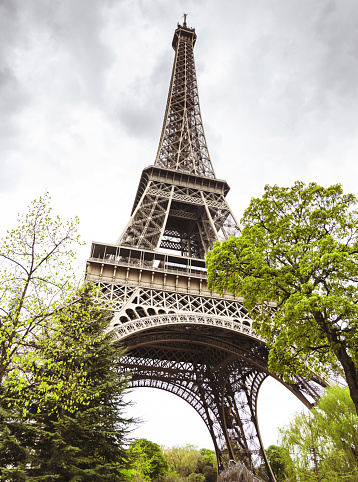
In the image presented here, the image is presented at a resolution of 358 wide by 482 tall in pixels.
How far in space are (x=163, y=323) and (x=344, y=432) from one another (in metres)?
9.23

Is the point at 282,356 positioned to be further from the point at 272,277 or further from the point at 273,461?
the point at 273,461

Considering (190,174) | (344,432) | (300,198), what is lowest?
(344,432)

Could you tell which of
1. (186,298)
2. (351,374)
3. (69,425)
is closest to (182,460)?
(186,298)

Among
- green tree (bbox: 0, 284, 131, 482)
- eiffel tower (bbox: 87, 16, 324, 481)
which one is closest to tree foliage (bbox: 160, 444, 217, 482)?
eiffel tower (bbox: 87, 16, 324, 481)

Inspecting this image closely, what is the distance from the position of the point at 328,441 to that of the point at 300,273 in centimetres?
969

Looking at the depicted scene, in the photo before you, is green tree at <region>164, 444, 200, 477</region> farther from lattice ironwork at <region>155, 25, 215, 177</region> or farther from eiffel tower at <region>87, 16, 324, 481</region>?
lattice ironwork at <region>155, 25, 215, 177</region>

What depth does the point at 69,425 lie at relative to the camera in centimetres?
1093

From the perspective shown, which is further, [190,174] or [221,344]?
[190,174]

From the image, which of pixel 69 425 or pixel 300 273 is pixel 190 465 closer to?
pixel 69 425

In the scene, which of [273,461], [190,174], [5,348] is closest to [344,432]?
[5,348]

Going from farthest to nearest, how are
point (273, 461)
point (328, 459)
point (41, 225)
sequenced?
point (273, 461) < point (328, 459) < point (41, 225)

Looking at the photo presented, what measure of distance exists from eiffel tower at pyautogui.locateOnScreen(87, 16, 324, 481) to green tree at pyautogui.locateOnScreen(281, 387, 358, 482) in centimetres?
196

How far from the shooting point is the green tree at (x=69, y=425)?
382 inches

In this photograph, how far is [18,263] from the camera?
9164 mm
